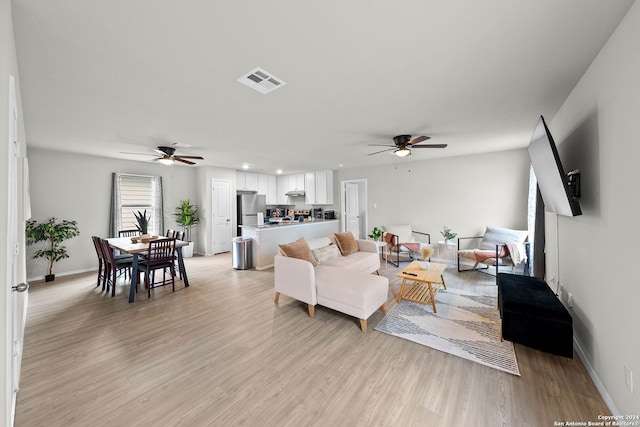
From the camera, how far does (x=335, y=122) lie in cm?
315

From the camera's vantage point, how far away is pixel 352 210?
7773 mm

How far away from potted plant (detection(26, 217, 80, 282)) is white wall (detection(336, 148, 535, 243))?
6813 millimetres

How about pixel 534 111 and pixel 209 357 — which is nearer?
pixel 209 357

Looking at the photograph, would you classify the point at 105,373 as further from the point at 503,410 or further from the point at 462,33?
the point at 462,33

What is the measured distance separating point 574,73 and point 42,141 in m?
7.05

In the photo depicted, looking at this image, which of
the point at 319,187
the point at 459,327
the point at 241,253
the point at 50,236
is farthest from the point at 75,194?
the point at 459,327

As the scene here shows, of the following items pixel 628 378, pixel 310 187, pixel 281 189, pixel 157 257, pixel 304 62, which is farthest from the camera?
pixel 281 189

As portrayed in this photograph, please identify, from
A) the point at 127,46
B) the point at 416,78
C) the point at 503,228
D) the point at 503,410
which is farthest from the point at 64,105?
the point at 503,228

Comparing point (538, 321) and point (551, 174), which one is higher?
point (551, 174)

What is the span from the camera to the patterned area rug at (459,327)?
2.24m

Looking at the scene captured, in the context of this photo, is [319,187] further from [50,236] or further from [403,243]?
[50,236]

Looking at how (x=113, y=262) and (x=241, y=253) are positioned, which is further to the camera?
(x=241, y=253)

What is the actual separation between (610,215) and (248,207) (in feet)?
24.1

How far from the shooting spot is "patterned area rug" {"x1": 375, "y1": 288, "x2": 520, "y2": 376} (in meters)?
2.24
